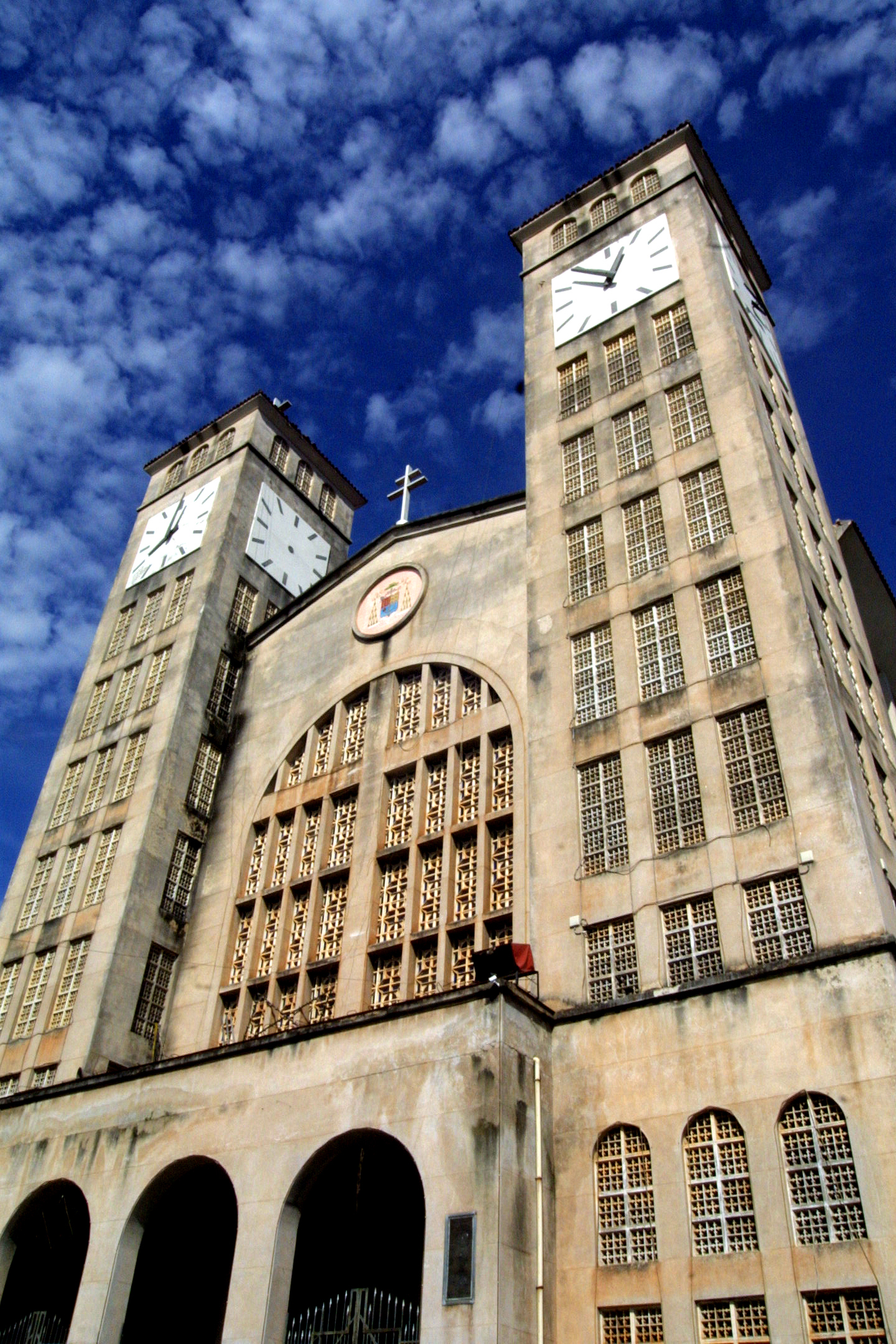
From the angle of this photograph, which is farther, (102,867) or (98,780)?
(98,780)

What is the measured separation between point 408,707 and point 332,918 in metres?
4.76

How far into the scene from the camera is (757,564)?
1852 cm

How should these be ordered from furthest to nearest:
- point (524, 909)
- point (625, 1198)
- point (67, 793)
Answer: point (67, 793) < point (524, 909) < point (625, 1198)

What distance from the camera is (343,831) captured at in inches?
918

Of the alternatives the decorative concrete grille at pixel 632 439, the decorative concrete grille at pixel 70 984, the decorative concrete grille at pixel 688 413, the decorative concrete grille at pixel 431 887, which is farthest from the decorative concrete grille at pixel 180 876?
the decorative concrete grille at pixel 688 413

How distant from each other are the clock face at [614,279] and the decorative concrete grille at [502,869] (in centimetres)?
1200

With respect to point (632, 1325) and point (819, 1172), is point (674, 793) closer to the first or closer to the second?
point (819, 1172)

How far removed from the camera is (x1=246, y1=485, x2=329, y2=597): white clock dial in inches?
1291

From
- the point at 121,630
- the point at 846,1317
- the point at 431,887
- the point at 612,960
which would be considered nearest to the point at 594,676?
the point at 431,887

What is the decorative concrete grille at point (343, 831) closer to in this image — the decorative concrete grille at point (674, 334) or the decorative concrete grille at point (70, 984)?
the decorative concrete grille at point (70, 984)

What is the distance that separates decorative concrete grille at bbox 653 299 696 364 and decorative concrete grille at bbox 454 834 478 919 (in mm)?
10686

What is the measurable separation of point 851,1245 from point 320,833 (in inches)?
531

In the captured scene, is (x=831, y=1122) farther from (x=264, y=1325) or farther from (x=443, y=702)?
(x=443, y=702)

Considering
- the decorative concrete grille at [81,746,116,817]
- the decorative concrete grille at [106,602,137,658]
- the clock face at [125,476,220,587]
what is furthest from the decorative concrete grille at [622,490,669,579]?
the decorative concrete grille at [106,602,137,658]
